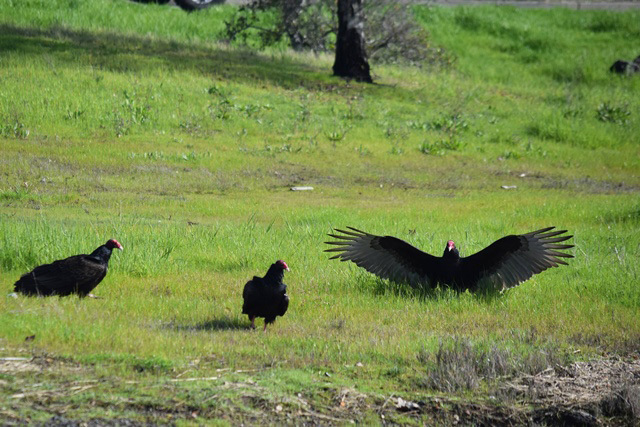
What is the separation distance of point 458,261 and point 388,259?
75 cm

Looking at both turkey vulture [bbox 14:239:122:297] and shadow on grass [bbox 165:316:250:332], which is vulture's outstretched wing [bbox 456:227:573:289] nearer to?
shadow on grass [bbox 165:316:250:332]

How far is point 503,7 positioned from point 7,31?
2537cm

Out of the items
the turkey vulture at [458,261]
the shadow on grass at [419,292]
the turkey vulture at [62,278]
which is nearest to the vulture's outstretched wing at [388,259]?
the turkey vulture at [458,261]

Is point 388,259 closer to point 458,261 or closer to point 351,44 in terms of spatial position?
point 458,261

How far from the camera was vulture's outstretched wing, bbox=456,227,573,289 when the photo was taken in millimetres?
9266

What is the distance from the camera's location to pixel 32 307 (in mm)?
8164

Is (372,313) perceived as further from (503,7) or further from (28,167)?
(503,7)

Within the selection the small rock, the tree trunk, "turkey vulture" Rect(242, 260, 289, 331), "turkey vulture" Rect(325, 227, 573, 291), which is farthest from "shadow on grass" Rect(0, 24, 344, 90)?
the small rock

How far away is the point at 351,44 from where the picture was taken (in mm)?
27422

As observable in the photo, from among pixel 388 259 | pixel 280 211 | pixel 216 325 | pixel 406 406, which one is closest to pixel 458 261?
pixel 388 259

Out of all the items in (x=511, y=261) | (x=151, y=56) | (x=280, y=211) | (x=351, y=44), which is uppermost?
(x=351, y=44)

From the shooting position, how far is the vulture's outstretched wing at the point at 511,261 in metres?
9.27

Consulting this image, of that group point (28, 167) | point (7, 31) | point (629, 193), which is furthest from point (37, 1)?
point (629, 193)

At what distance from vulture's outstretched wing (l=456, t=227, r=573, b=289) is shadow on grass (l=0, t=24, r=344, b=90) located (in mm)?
16087
